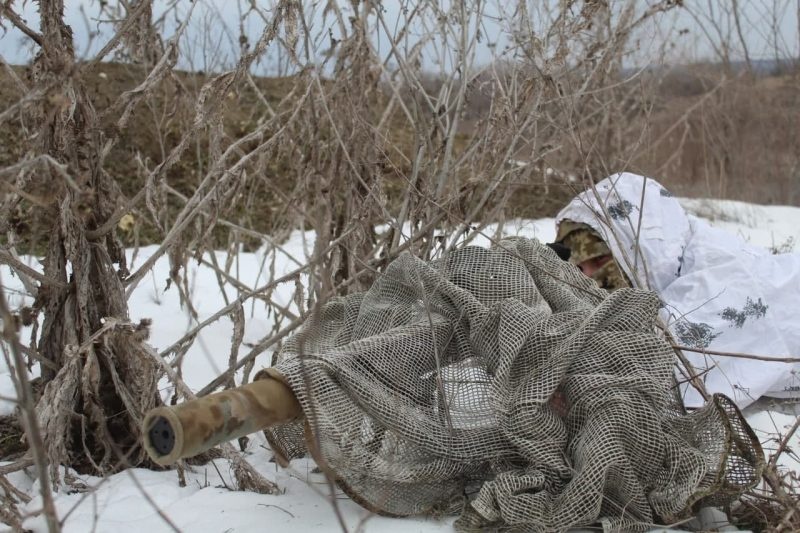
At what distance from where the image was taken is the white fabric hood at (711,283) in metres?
2.69

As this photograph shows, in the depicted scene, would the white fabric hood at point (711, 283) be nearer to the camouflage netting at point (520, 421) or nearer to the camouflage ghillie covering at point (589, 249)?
the camouflage ghillie covering at point (589, 249)

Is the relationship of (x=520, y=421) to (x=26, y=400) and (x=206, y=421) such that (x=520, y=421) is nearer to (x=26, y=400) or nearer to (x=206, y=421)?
(x=206, y=421)

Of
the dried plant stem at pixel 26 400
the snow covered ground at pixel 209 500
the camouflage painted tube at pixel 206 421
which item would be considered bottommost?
the snow covered ground at pixel 209 500

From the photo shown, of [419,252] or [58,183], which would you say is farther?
[419,252]

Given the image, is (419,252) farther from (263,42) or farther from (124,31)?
(124,31)

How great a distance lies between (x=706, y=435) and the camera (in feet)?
6.50

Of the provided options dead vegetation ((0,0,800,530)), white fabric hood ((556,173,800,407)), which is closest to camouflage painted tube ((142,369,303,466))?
dead vegetation ((0,0,800,530))

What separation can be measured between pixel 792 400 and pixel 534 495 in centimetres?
135

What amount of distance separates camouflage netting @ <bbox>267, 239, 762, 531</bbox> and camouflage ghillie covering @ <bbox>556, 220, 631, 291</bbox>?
0.85 m

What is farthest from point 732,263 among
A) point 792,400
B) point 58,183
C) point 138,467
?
point 58,183

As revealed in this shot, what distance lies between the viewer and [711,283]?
291 centimetres

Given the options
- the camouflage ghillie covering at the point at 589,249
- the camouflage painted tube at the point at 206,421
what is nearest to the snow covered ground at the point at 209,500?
the camouflage painted tube at the point at 206,421

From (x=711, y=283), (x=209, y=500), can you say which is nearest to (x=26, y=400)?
(x=209, y=500)

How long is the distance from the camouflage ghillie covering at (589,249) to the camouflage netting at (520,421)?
0.85 metres
